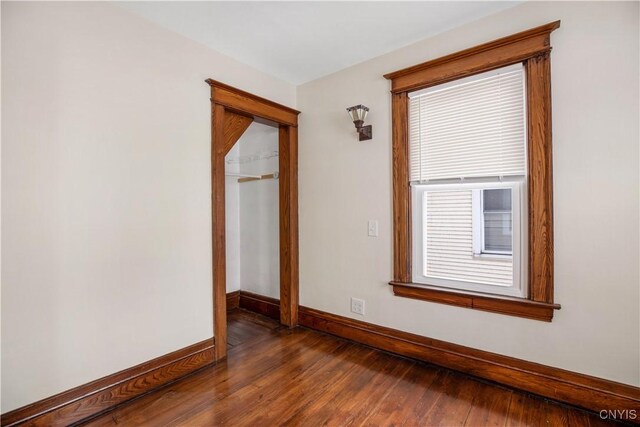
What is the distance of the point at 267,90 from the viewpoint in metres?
2.94

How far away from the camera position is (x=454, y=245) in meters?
2.32

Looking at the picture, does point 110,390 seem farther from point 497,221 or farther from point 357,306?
point 497,221

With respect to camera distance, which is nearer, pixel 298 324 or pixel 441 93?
pixel 441 93

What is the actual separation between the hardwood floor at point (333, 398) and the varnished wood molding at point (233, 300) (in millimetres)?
1246

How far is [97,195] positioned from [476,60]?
270 centimetres

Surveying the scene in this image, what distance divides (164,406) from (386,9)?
9.68 ft

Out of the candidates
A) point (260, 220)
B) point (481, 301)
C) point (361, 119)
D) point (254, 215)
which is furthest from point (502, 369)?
point (254, 215)

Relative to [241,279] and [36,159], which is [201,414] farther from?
[241,279]

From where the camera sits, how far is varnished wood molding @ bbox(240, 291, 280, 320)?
3.43 m

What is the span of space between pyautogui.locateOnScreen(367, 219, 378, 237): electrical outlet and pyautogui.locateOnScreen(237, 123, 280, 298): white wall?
1.20 meters

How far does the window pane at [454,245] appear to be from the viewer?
2160mm

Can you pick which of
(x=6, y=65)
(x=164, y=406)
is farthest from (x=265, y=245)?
(x=6, y=65)

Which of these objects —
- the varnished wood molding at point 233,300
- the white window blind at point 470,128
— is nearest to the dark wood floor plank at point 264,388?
the varnished wood molding at point 233,300

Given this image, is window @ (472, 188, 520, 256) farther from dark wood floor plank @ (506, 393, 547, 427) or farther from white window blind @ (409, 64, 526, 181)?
dark wood floor plank @ (506, 393, 547, 427)
